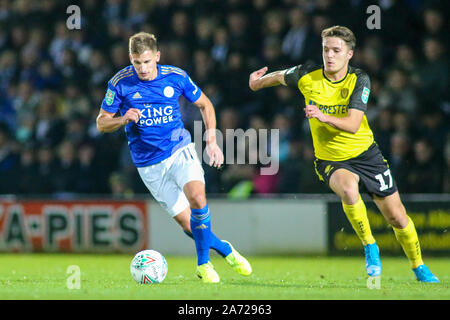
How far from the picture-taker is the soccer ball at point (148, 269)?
7012 mm

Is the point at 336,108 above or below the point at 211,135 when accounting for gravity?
above

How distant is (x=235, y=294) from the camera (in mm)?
6121

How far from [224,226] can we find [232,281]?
4324mm

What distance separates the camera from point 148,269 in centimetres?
701

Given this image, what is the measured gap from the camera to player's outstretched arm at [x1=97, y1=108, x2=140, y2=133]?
6867mm

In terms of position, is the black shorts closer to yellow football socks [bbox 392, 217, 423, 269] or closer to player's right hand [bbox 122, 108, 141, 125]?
yellow football socks [bbox 392, 217, 423, 269]

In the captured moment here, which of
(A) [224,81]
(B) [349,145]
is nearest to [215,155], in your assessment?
(B) [349,145]

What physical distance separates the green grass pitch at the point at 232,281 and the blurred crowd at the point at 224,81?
5.25 feet

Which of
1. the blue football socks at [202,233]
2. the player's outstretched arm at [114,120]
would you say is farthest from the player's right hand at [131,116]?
the blue football socks at [202,233]

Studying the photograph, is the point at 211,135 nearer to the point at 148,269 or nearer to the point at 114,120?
the point at 114,120

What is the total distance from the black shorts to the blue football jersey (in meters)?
1.49

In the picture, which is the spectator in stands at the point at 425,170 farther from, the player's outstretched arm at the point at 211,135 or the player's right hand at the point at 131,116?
the player's right hand at the point at 131,116
